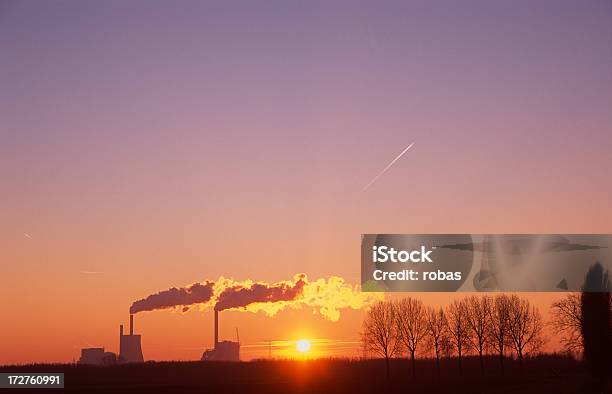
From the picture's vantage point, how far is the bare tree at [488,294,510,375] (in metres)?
101

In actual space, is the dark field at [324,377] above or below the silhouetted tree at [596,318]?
below

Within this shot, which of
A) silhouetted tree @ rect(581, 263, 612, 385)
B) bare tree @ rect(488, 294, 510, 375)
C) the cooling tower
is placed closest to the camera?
silhouetted tree @ rect(581, 263, 612, 385)

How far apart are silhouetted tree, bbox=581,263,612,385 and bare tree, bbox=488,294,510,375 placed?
27.6 m

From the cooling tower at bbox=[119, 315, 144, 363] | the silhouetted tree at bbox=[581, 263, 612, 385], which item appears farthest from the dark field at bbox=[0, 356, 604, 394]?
the cooling tower at bbox=[119, 315, 144, 363]

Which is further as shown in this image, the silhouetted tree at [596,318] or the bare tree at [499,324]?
the bare tree at [499,324]

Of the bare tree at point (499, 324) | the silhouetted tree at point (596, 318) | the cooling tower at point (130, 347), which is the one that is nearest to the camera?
the silhouetted tree at point (596, 318)

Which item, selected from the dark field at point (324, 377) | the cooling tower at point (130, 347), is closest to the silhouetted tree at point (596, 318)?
the dark field at point (324, 377)

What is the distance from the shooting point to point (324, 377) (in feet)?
318

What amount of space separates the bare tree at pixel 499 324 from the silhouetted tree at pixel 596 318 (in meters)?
27.6

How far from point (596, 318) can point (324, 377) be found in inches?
1401

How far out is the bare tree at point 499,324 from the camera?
10144cm

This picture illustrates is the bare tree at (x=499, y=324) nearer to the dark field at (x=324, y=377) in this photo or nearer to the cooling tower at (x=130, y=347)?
the dark field at (x=324, y=377)

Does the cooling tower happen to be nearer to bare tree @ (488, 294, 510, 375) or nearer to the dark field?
the dark field

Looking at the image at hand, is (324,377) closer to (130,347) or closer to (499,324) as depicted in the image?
(499,324)
